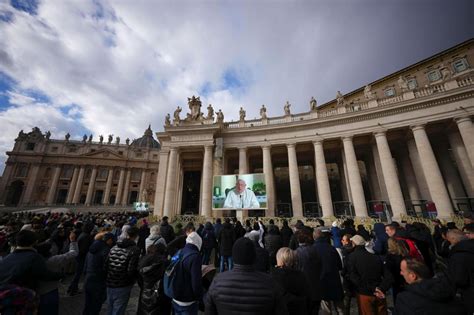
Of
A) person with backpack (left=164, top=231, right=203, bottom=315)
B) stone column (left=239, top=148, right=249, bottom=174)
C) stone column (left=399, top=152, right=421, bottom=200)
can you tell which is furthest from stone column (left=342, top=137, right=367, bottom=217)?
person with backpack (left=164, top=231, right=203, bottom=315)

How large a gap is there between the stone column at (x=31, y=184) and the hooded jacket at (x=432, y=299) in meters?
64.6

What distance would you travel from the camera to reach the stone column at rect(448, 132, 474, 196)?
45.4 ft

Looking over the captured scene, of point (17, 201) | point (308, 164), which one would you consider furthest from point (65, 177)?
point (308, 164)

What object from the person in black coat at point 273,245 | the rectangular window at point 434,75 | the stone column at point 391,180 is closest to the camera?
the person in black coat at point 273,245

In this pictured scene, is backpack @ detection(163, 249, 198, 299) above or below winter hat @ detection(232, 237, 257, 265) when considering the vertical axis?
below

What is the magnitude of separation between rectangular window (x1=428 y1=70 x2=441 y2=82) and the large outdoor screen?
88.7ft

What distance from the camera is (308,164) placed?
23828mm

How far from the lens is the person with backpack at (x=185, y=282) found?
2602mm

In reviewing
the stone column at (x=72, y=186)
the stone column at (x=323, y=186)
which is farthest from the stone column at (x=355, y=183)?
the stone column at (x=72, y=186)

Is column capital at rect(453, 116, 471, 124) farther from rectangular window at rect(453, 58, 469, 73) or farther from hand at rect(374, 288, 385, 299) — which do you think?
hand at rect(374, 288, 385, 299)

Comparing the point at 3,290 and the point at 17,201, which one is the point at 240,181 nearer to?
the point at 3,290

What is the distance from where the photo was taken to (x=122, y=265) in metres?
3.06

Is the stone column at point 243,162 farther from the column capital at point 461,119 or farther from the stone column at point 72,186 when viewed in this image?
the stone column at point 72,186

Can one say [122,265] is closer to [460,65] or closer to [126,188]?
[460,65]
